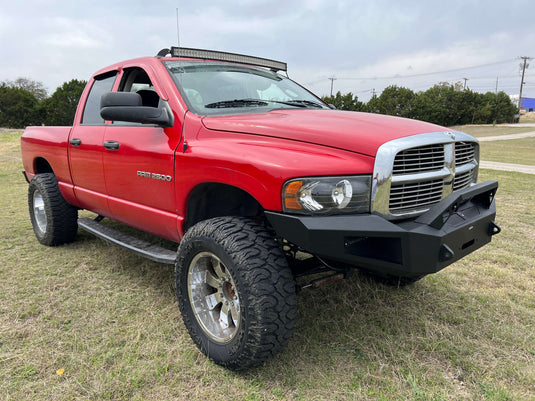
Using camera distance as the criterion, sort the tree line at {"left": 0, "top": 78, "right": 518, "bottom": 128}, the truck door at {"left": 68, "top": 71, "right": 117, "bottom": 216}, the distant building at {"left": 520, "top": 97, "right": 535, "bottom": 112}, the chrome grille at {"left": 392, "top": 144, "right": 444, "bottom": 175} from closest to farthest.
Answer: the chrome grille at {"left": 392, "top": 144, "right": 444, "bottom": 175} → the truck door at {"left": 68, "top": 71, "right": 117, "bottom": 216} → the tree line at {"left": 0, "top": 78, "right": 518, "bottom": 128} → the distant building at {"left": 520, "top": 97, "right": 535, "bottom": 112}

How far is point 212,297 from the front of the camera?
2582mm

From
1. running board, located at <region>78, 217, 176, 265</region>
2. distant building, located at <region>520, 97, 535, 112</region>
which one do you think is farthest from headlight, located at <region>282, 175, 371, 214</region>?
distant building, located at <region>520, 97, 535, 112</region>

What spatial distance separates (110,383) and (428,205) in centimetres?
204

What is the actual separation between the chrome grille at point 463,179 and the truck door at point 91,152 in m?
2.77

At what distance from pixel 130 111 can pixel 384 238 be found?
180 centimetres

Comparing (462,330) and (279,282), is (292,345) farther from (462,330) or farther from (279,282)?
(462,330)

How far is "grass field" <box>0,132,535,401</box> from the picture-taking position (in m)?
2.21

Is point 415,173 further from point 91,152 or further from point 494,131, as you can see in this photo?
point 494,131

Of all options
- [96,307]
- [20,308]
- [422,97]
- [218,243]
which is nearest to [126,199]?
[96,307]

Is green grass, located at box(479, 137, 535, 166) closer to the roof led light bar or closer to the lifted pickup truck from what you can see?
the roof led light bar

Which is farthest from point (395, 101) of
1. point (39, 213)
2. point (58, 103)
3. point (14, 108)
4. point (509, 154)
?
point (39, 213)

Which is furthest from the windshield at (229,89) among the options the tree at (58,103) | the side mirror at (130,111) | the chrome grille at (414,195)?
Result: the tree at (58,103)

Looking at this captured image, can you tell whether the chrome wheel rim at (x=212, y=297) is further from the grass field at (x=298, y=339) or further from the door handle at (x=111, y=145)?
the door handle at (x=111, y=145)

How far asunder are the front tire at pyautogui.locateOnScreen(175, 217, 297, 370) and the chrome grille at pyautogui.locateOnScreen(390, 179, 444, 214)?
68 centimetres
